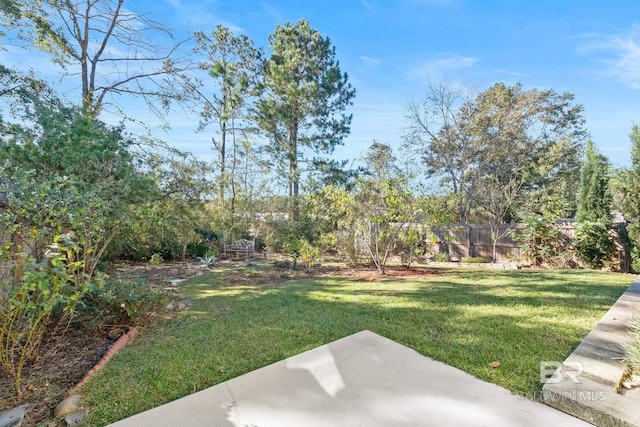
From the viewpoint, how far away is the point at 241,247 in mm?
10523

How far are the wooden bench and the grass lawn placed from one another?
16.1 feet

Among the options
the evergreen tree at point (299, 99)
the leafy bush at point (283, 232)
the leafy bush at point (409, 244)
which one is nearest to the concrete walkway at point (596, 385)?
the leafy bush at point (409, 244)

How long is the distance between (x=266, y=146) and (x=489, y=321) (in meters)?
12.0

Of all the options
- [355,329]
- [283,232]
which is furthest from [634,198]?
[283,232]

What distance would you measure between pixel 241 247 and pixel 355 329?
7.99 meters

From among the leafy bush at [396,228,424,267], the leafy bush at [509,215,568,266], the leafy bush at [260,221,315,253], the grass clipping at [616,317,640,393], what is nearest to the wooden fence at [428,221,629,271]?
the leafy bush at [509,215,568,266]

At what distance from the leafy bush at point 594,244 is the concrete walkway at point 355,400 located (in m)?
7.26

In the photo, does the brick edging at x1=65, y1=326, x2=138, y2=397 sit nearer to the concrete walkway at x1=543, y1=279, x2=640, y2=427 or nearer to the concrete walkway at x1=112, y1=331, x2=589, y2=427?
the concrete walkway at x1=112, y1=331, x2=589, y2=427

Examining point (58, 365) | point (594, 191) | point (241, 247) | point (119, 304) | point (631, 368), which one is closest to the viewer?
point (631, 368)

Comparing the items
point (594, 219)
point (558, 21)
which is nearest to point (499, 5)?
point (558, 21)

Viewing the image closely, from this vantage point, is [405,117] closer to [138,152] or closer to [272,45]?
[272,45]

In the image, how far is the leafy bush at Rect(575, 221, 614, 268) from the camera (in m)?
6.91

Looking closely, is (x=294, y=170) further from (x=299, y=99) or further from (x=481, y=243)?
(x=481, y=243)

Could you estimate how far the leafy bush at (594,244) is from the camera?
6.91 meters
